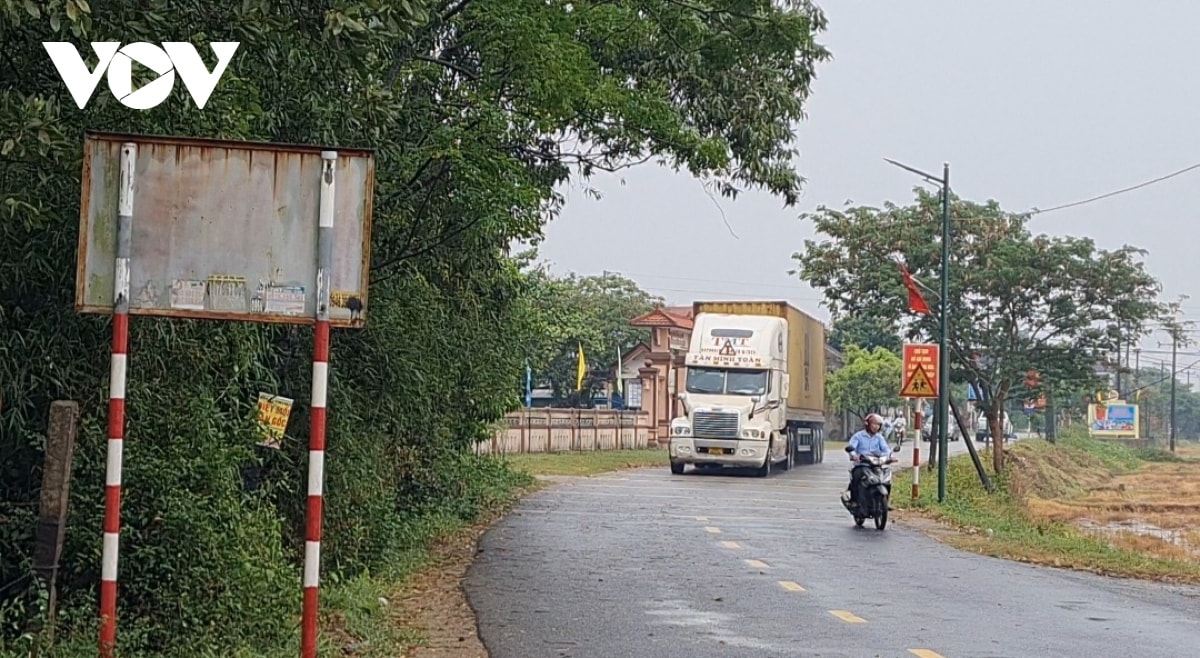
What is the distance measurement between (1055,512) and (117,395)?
2584 cm

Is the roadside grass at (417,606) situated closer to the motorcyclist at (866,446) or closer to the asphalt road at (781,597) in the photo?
the asphalt road at (781,597)

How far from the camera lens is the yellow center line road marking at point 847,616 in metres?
11.7

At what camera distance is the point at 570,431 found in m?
48.4

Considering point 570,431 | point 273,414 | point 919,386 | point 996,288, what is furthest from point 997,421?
point 273,414

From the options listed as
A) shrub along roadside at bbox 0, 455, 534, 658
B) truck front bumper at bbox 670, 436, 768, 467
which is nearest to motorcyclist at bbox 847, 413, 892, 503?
shrub along roadside at bbox 0, 455, 534, 658

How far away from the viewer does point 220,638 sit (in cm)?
907

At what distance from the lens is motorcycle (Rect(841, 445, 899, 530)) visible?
2106 cm

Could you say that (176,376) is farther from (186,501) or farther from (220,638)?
(220,638)

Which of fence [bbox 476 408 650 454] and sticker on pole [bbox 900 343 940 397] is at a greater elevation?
sticker on pole [bbox 900 343 940 397]

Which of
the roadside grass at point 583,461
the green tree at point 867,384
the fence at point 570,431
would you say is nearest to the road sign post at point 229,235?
the roadside grass at point 583,461

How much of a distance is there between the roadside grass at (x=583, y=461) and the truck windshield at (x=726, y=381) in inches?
129

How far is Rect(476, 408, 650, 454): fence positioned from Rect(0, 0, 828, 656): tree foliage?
63.3 feet

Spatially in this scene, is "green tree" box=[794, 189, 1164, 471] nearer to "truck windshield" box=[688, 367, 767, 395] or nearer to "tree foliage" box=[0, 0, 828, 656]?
"truck windshield" box=[688, 367, 767, 395]

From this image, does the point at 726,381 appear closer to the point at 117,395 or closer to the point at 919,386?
the point at 919,386
